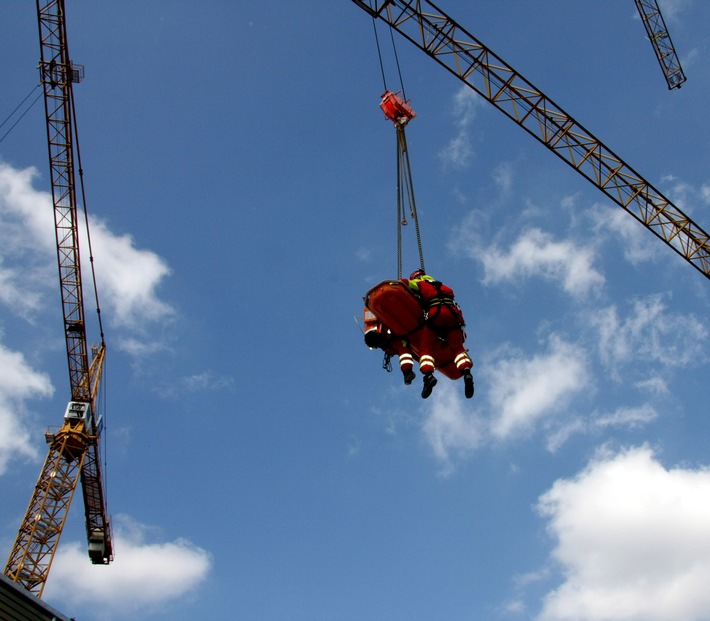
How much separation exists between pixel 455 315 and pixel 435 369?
51.5 inches

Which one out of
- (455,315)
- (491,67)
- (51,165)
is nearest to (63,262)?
(51,165)

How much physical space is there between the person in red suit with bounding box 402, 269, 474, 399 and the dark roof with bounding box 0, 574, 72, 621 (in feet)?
26.3

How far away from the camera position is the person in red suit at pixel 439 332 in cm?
1555

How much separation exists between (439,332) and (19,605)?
29.9 ft

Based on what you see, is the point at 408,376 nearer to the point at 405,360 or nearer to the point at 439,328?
the point at 405,360

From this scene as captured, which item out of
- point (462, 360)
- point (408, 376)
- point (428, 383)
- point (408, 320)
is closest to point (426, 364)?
point (428, 383)

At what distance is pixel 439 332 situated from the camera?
15.7 metres

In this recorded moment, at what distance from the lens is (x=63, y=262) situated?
42.8 m

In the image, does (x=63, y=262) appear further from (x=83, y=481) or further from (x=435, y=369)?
(x=435, y=369)

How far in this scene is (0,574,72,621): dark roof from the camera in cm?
1316

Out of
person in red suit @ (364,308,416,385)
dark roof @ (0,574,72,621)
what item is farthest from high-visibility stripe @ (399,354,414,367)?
dark roof @ (0,574,72,621)

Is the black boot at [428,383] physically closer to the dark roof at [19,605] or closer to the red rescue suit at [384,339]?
the red rescue suit at [384,339]

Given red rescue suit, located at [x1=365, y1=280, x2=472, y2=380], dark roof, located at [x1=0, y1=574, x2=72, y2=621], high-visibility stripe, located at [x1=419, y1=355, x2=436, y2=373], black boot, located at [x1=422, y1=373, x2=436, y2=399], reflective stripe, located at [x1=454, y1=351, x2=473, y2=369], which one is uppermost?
red rescue suit, located at [x1=365, y1=280, x2=472, y2=380]

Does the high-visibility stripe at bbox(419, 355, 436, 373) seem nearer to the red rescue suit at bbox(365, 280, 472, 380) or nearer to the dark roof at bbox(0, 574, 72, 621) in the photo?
the red rescue suit at bbox(365, 280, 472, 380)
